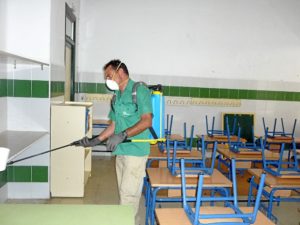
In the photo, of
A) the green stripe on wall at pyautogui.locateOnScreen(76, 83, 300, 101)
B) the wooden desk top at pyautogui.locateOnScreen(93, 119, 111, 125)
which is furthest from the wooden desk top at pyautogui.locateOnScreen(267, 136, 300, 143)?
the wooden desk top at pyautogui.locateOnScreen(93, 119, 111, 125)

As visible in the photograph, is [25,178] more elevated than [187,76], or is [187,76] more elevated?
[187,76]

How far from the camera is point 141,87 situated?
8.21 ft

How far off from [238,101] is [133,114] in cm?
413

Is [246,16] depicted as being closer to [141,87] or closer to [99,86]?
[99,86]

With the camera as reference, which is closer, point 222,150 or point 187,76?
point 222,150

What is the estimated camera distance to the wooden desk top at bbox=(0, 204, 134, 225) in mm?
1340

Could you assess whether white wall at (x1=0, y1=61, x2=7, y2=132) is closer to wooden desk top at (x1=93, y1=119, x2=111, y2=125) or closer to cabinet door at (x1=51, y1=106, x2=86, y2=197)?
cabinet door at (x1=51, y1=106, x2=86, y2=197)

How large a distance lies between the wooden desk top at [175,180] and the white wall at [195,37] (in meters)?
3.52

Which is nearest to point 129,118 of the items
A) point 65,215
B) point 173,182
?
point 173,182

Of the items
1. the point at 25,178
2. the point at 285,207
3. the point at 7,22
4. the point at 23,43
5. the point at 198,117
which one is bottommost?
the point at 285,207

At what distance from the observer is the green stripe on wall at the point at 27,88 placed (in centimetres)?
354

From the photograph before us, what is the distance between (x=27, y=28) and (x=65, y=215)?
275cm

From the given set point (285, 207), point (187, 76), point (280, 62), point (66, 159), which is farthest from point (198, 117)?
point (66, 159)

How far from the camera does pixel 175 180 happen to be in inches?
99.5
